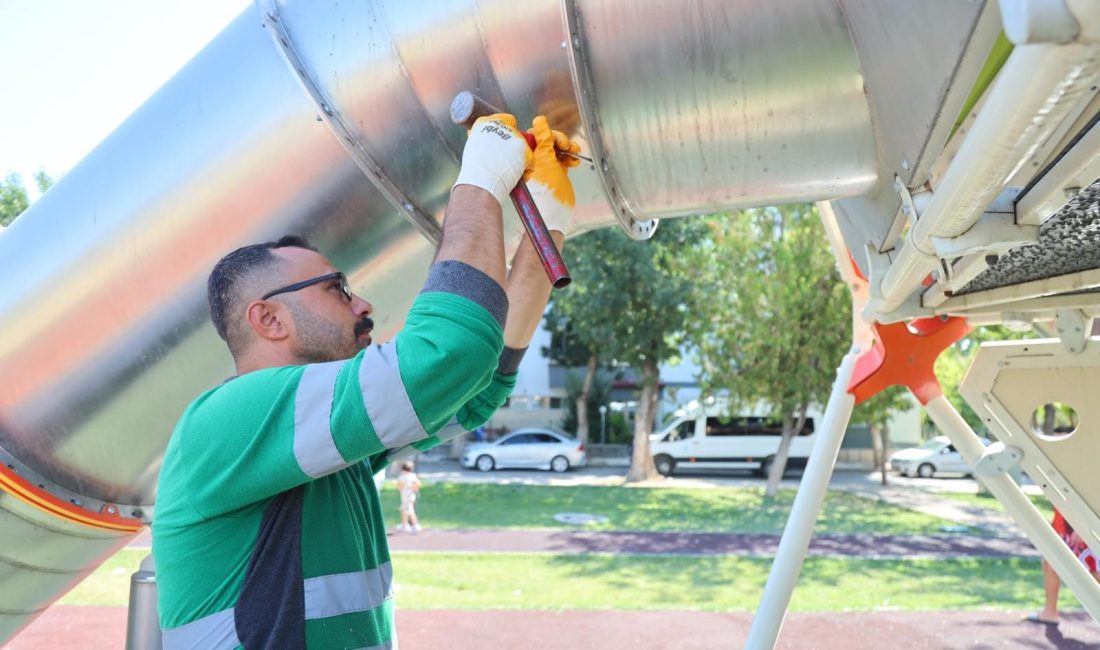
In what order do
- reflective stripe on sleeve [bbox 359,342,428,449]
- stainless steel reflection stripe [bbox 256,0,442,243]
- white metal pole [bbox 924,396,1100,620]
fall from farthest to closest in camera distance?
1. white metal pole [bbox 924,396,1100,620]
2. stainless steel reflection stripe [bbox 256,0,442,243]
3. reflective stripe on sleeve [bbox 359,342,428,449]

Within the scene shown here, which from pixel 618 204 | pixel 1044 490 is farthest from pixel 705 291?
pixel 618 204

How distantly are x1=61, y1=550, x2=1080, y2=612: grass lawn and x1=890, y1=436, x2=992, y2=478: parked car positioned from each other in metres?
13.6

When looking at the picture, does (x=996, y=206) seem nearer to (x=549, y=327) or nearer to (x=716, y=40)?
(x=716, y=40)

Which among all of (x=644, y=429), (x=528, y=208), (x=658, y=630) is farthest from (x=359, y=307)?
(x=644, y=429)

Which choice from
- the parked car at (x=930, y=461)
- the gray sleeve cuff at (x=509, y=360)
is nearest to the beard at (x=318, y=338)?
the gray sleeve cuff at (x=509, y=360)

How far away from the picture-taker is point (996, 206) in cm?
142

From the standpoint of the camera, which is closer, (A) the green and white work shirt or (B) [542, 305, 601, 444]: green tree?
(A) the green and white work shirt

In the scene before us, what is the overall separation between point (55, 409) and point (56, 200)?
52cm

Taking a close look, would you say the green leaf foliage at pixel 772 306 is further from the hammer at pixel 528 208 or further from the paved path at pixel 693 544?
the hammer at pixel 528 208

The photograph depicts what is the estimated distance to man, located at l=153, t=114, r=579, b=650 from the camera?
58.2 inches

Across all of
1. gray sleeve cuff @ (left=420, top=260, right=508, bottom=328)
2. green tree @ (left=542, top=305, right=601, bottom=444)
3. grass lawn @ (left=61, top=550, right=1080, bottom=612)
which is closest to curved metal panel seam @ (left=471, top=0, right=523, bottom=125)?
gray sleeve cuff @ (left=420, top=260, right=508, bottom=328)

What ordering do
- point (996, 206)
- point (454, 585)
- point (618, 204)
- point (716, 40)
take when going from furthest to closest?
1. point (454, 585)
2. point (618, 204)
3. point (716, 40)
4. point (996, 206)

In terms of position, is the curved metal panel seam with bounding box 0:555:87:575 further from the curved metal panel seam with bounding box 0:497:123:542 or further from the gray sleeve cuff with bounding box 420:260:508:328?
the gray sleeve cuff with bounding box 420:260:508:328

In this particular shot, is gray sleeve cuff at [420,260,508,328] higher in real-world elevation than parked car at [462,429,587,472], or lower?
higher
